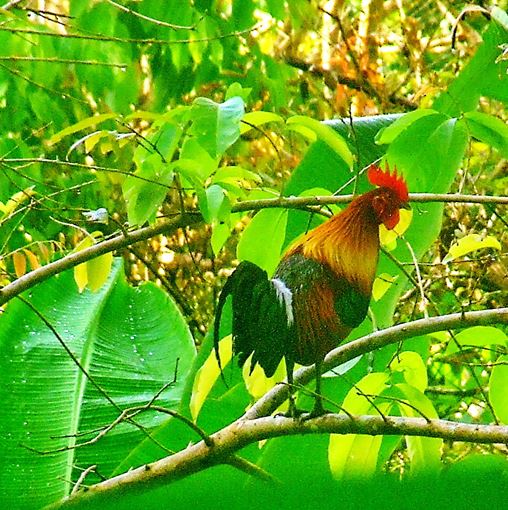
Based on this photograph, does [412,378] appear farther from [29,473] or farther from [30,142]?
[30,142]

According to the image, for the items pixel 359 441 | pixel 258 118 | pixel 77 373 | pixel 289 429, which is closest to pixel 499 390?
pixel 359 441

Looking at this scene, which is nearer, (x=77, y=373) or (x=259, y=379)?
(x=259, y=379)

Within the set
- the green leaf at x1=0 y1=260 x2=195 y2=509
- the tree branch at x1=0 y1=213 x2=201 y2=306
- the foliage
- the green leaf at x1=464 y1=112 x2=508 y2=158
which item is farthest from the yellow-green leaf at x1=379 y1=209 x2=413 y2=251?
the green leaf at x1=0 y1=260 x2=195 y2=509

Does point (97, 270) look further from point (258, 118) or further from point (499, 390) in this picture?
point (499, 390)

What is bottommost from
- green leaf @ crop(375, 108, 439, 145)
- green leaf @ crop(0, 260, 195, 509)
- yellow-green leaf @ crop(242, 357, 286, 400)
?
green leaf @ crop(0, 260, 195, 509)

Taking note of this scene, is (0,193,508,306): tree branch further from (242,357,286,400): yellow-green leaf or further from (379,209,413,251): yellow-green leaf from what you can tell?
(242,357,286,400): yellow-green leaf

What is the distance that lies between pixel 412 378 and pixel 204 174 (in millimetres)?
303

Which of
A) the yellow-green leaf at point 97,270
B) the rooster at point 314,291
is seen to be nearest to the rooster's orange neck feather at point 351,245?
the rooster at point 314,291

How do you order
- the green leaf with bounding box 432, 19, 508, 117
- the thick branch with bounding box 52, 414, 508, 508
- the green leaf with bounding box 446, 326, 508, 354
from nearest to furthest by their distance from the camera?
the thick branch with bounding box 52, 414, 508, 508 → the green leaf with bounding box 446, 326, 508, 354 → the green leaf with bounding box 432, 19, 508, 117

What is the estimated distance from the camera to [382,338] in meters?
0.69

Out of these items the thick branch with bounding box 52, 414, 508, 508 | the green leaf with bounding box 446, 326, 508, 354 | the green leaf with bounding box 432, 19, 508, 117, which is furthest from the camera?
the green leaf with bounding box 432, 19, 508, 117

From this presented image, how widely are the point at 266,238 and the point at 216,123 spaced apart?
0.25 metres

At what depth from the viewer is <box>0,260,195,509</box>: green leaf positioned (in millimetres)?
1009

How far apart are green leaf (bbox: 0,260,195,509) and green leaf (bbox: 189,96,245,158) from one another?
49 centimetres
